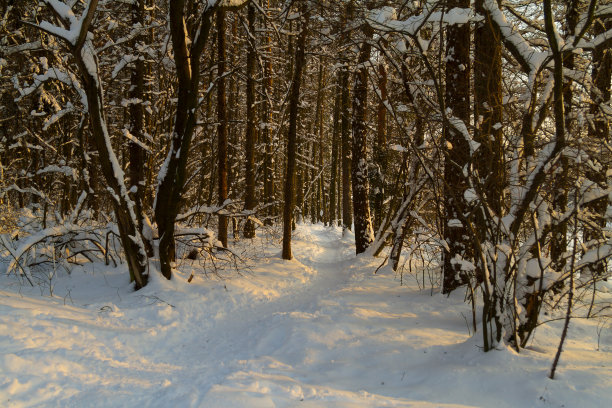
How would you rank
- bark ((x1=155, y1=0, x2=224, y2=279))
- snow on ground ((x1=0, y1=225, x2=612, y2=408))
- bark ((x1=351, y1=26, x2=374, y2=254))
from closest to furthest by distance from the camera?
snow on ground ((x1=0, y1=225, x2=612, y2=408)), bark ((x1=155, y1=0, x2=224, y2=279)), bark ((x1=351, y1=26, x2=374, y2=254))

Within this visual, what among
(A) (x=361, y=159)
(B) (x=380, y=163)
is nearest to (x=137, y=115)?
(A) (x=361, y=159)

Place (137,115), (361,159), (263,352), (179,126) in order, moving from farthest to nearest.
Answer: (361,159)
(137,115)
(179,126)
(263,352)

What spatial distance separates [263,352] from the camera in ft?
14.9

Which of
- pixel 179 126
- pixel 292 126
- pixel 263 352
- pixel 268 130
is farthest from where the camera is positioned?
pixel 268 130

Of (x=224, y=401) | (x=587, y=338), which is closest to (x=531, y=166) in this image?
(x=587, y=338)

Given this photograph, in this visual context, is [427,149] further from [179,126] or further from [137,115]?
[137,115]

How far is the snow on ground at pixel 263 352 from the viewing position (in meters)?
3.03

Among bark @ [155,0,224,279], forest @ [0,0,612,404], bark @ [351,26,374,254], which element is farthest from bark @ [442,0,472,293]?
bark @ [351,26,374,254]

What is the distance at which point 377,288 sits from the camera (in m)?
7.00

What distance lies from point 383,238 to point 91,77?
7.51m

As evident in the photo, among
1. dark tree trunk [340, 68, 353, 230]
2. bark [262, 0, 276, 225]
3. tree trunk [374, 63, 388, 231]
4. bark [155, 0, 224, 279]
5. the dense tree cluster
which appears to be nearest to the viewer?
the dense tree cluster

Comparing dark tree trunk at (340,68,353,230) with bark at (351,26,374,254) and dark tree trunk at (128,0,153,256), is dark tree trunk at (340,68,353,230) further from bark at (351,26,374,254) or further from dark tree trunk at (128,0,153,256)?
dark tree trunk at (128,0,153,256)

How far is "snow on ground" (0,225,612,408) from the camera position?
3.03 m

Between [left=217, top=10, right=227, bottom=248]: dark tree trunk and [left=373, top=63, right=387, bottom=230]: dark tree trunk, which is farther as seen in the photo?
[left=373, top=63, right=387, bottom=230]: dark tree trunk
